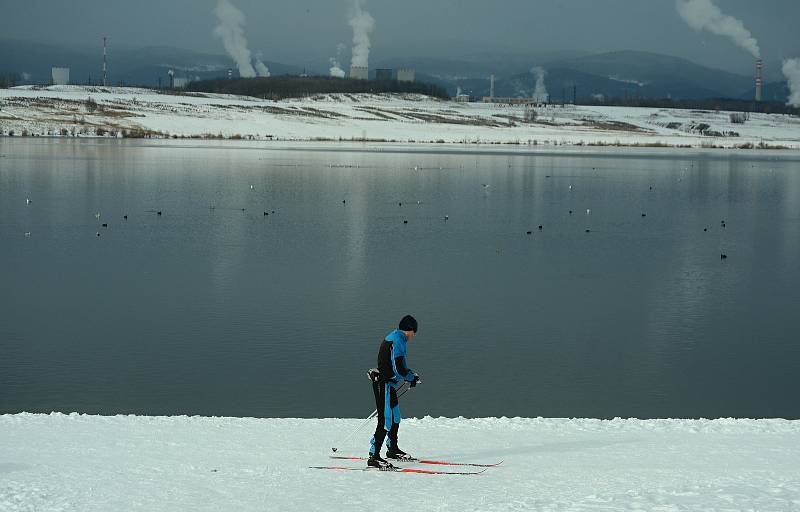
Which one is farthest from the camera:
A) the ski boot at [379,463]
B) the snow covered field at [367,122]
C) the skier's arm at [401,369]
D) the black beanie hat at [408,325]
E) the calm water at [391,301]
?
the snow covered field at [367,122]

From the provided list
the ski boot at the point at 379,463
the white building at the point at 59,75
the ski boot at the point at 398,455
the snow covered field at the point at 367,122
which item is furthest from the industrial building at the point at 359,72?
the ski boot at the point at 379,463

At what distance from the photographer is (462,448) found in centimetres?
990

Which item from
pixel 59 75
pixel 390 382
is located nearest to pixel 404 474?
pixel 390 382

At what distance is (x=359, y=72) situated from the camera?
629 ft

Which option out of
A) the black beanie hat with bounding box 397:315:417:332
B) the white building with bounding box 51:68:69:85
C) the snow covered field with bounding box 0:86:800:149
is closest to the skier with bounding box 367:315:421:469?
the black beanie hat with bounding box 397:315:417:332

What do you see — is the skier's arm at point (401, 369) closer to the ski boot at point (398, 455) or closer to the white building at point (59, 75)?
the ski boot at point (398, 455)

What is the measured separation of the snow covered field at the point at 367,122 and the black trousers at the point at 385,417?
313 ft

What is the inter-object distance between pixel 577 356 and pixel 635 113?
495ft

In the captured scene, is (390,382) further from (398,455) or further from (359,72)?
(359,72)

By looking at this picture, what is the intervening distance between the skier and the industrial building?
183101mm

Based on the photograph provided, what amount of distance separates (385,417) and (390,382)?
340mm

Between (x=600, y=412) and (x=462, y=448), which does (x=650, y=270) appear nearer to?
(x=600, y=412)

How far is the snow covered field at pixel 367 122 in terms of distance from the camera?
357 feet

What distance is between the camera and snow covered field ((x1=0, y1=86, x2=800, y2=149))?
108875 millimetres
